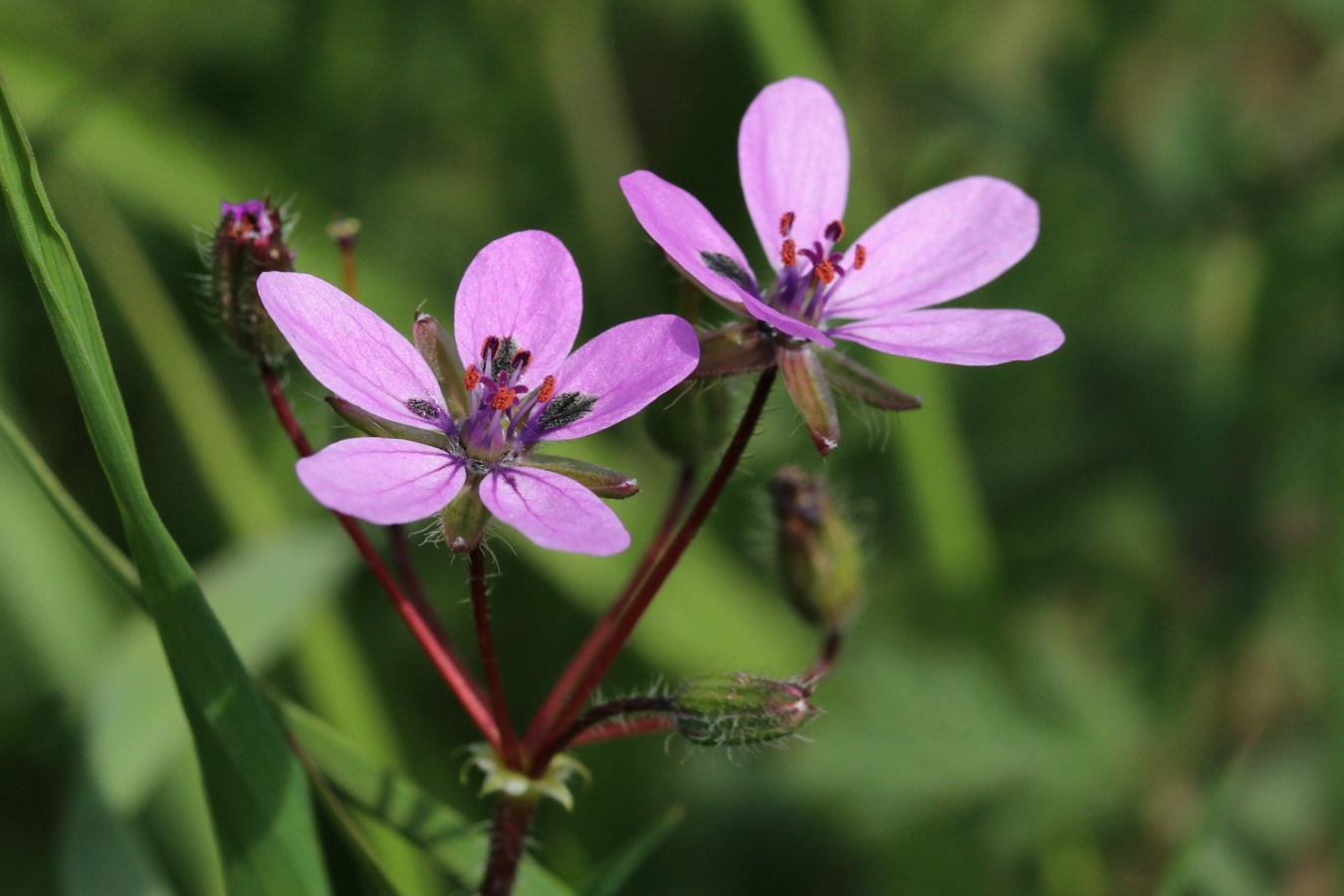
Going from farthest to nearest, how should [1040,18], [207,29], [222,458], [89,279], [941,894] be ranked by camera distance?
[1040,18] < [207,29] < [89,279] < [222,458] < [941,894]

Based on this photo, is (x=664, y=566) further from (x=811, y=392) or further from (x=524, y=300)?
(x=524, y=300)

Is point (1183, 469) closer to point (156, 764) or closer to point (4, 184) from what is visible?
point (156, 764)

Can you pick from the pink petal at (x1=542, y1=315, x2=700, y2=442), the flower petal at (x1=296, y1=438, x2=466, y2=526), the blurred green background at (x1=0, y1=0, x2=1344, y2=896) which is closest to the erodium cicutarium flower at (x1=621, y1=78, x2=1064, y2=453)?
the pink petal at (x1=542, y1=315, x2=700, y2=442)

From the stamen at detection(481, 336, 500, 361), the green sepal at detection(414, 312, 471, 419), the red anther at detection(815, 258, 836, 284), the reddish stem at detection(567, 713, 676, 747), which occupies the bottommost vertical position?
the reddish stem at detection(567, 713, 676, 747)

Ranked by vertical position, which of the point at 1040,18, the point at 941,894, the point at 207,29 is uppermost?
the point at 1040,18

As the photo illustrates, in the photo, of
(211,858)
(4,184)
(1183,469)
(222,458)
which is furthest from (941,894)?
(4,184)

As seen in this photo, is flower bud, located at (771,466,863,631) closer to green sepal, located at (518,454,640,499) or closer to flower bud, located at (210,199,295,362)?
green sepal, located at (518,454,640,499)

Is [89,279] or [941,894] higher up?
[89,279]
